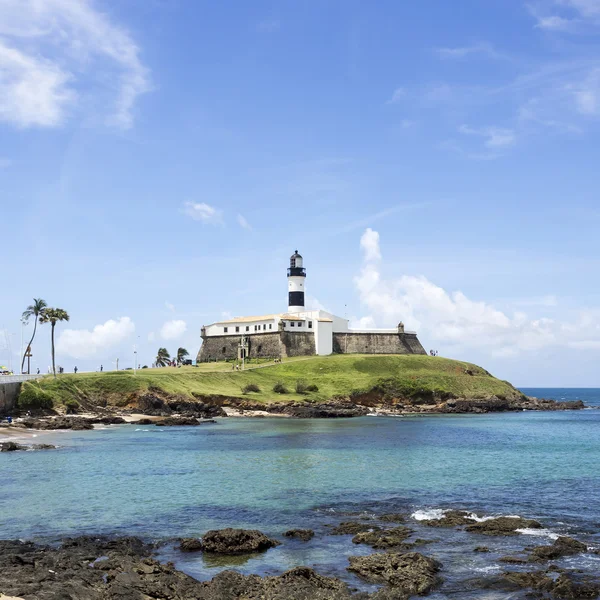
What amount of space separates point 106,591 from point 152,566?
2700mm

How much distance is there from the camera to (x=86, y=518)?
2961 centimetres

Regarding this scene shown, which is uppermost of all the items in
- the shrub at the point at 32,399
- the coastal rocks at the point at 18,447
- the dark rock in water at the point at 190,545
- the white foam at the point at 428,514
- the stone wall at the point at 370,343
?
the stone wall at the point at 370,343

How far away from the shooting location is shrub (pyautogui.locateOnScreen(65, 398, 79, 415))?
8406cm

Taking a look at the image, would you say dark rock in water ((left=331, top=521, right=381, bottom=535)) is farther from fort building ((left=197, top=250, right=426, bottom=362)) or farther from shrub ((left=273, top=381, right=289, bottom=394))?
fort building ((left=197, top=250, right=426, bottom=362))

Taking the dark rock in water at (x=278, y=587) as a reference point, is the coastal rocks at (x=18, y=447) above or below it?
above

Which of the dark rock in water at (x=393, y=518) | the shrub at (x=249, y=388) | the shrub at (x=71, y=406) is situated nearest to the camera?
the dark rock in water at (x=393, y=518)

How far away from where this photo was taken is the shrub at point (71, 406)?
3310 inches

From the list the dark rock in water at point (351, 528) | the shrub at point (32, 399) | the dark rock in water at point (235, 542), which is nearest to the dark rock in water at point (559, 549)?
the dark rock in water at point (351, 528)

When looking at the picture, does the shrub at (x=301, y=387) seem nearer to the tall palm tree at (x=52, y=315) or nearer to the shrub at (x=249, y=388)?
the shrub at (x=249, y=388)

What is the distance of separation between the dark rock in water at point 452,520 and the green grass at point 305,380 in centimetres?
6538

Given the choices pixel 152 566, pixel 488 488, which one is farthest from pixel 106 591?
pixel 488 488

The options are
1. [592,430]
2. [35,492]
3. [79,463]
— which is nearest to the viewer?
[35,492]

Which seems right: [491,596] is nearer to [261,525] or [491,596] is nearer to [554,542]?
[554,542]

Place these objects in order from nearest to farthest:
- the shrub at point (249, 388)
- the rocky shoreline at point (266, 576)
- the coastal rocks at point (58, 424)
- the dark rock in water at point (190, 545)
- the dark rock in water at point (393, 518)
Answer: the rocky shoreline at point (266, 576)
the dark rock in water at point (190, 545)
the dark rock in water at point (393, 518)
the coastal rocks at point (58, 424)
the shrub at point (249, 388)
